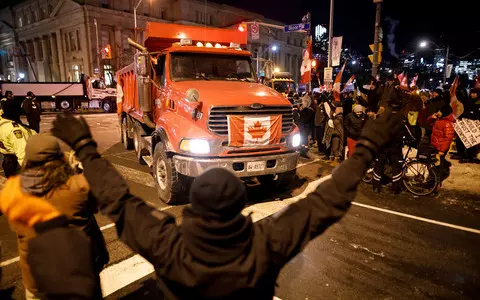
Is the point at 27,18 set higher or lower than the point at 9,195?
higher

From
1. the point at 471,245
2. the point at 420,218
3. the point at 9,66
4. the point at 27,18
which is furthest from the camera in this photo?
the point at 9,66

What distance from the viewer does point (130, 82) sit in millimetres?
10617

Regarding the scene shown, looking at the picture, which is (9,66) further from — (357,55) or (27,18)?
(357,55)

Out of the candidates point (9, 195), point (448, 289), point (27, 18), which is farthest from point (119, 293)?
point (27, 18)

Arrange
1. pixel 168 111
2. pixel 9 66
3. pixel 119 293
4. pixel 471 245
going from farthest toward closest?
pixel 9 66 < pixel 168 111 < pixel 471 245 < pixel 119 293

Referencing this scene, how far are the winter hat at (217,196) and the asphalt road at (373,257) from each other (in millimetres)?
2505

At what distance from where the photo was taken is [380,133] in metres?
1.84

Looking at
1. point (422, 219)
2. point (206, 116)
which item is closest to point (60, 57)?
point (206, 116)

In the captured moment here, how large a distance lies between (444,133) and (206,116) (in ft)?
19.1

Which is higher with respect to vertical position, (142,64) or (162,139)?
(142,64)

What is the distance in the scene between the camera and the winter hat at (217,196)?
1425mm

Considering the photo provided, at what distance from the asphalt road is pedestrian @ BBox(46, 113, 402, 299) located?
218cm

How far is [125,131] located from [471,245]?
1098 cm

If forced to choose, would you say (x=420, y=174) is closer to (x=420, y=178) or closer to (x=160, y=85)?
(x=420, y=178)
